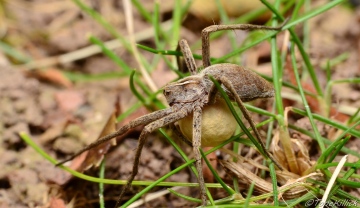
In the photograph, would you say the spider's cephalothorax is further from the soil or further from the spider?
the soil

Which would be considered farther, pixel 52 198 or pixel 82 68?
pixel 82 68

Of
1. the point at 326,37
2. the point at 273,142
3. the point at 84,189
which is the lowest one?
the point at 84,189

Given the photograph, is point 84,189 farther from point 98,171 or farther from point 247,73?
point 247,73

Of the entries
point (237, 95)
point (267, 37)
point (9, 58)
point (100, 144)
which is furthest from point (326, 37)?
point (9, 58)

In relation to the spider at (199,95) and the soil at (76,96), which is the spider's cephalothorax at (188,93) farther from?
the soil at (76,96)

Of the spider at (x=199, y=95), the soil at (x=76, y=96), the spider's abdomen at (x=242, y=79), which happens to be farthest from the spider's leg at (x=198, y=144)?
the soil at (x=76, y=96)

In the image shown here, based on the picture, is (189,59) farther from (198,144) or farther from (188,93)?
(198,144)

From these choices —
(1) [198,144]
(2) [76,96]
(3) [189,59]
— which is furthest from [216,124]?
(2) [76,96]

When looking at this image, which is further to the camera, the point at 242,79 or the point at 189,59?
the point at 189,59
